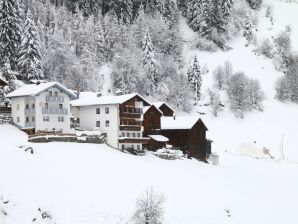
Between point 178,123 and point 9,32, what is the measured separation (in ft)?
104


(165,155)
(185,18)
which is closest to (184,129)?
(165,155)

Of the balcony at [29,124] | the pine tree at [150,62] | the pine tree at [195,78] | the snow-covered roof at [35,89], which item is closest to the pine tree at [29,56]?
the snow-covered roof at [35,89]

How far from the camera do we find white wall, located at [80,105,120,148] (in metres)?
74.7

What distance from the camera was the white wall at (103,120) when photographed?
245 ft

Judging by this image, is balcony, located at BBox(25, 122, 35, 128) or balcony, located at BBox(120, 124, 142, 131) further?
balcony, located at BBox(120, 124, 142, 131)

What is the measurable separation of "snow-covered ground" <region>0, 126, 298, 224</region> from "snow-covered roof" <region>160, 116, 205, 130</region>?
10.4 meters

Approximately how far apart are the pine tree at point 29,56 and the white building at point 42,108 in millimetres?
11971

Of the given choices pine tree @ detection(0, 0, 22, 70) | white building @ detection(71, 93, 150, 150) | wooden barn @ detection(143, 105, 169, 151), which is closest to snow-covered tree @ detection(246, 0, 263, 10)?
pine tree @ detection(0, 0, 22, 70)

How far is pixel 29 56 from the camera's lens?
8781 cm

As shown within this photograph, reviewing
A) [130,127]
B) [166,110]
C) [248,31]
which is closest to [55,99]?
[130,127]

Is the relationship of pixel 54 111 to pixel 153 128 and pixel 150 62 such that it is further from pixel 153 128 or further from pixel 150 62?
pixel 150 62

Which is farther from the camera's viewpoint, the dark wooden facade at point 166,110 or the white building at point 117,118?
the dark wooden facade at point 166,110

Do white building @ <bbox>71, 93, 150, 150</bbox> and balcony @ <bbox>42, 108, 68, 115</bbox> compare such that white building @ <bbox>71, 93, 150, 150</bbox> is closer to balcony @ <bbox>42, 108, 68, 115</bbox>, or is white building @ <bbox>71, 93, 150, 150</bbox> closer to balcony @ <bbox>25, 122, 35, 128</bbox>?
balcony @ <bbox>42, 108, 68, 115</bbox>

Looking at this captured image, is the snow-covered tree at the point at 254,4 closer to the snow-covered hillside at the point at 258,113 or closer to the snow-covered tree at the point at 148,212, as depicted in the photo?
the snow-covered hillside at the point at 258,113
